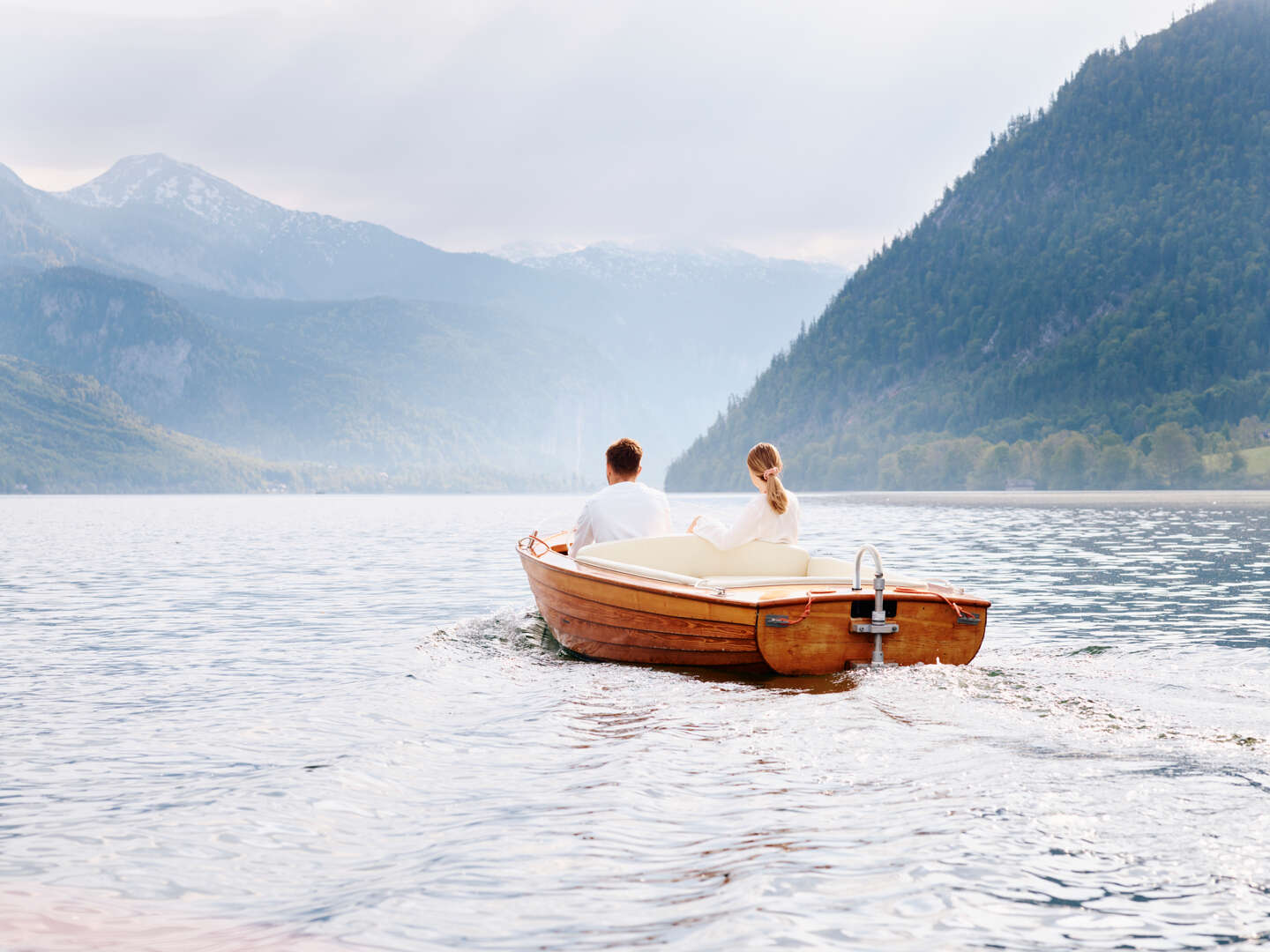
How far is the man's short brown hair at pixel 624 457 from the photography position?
13922mm

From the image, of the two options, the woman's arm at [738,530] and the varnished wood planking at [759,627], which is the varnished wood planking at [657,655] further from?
the woman's arm at [738,530]

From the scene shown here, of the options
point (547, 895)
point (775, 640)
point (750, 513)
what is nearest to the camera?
point (547, 895)

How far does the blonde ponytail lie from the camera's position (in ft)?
41.9

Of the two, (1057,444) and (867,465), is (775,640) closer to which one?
(1057,444)

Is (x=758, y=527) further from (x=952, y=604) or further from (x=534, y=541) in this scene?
(x=534, y=541)

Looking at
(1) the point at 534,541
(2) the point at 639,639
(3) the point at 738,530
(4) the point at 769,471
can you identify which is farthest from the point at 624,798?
(1) the point at 534,541

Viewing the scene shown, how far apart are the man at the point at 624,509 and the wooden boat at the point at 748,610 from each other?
433mm

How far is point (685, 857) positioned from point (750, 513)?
741 cm

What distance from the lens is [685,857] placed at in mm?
6102

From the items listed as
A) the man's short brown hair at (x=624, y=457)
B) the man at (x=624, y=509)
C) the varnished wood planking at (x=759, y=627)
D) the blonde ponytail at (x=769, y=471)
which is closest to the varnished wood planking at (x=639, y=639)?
the varnished wood planking at (x=759, y=627)

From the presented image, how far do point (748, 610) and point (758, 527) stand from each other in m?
2.39

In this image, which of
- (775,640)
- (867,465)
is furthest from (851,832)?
(867,465)

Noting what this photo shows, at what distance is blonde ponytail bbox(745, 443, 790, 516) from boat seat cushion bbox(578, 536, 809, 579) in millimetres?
612

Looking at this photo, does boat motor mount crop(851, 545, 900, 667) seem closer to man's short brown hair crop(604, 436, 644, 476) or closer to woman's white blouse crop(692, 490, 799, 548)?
woman's white blouse crop(692, 490, 799, 548)
